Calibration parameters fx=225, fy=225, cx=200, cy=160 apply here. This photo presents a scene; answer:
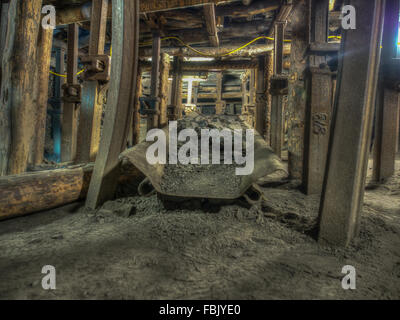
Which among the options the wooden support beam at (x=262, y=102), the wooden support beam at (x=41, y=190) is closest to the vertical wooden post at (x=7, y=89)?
the wooden support beam at (x=41, y=190)

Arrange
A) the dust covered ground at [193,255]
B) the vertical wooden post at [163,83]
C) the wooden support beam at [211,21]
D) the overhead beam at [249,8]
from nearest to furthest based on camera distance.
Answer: the dust covered ground at [193,255] < the wooden support beam at [211,21] < the overhead beam at [249,8] < the vertical wooden post at [163,83]

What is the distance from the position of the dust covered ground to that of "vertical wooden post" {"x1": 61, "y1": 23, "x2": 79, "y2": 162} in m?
2.45

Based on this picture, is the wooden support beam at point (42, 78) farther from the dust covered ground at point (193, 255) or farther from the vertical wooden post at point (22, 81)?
the dust covered ground at point (193, 255)

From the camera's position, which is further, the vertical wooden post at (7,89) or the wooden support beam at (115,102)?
the vertical wooden post at (7,89)

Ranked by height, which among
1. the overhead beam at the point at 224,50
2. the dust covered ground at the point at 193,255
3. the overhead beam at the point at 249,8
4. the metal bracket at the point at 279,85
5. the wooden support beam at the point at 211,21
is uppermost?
the overhead beam at the point at 249,8

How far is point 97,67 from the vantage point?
2182 millimetres

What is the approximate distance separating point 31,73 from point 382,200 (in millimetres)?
3962

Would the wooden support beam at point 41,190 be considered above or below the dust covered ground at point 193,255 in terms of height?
above

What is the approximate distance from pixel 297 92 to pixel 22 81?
3139 millimetres

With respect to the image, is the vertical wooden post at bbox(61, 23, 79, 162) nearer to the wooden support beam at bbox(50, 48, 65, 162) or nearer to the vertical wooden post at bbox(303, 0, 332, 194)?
the wooden support beam at bbox(50, 48, 65, 162)

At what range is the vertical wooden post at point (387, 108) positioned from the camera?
283 centimetres

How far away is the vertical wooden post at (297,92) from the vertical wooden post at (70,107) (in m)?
Answer: 3.44
